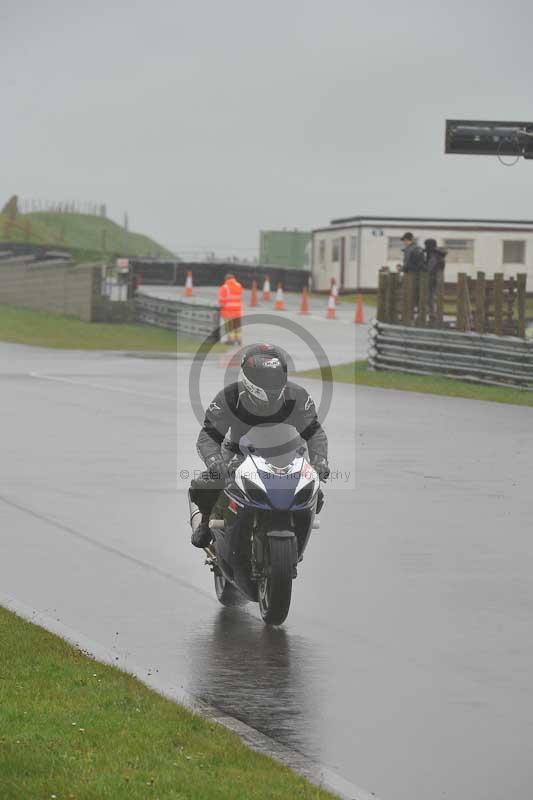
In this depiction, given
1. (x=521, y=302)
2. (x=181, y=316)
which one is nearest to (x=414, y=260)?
(x=521, y=302)

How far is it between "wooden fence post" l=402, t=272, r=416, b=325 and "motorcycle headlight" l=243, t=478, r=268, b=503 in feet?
84.1

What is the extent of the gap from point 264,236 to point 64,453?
68420mm

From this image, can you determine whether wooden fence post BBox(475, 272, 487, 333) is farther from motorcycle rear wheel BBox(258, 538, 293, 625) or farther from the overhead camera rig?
motorcycle rear wheel BBox(258, 538, 293, 625)

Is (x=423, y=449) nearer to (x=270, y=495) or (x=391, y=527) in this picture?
(x=391, y=527)

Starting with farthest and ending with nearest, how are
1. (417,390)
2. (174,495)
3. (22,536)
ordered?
(417,390)
(174,495)
(22,536)

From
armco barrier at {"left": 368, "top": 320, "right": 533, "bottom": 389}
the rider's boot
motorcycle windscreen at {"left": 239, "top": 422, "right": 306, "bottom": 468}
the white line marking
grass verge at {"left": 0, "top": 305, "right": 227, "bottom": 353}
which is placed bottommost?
grass verge at {"left": 0, "top": 305, "right": 227, "bottom": 353}

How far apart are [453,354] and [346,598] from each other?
2226cm

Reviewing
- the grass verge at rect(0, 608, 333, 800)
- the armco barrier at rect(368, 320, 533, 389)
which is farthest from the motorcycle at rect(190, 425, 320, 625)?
the armco barrier at rect(368, 320, 533, 389)

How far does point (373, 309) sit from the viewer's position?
6100cm

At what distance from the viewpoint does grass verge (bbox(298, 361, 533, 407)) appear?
28789 mm

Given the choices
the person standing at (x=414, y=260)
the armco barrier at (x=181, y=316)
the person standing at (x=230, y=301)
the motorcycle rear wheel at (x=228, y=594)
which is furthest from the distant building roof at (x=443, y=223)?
the motorcycle rear wheel at (x=228, y=594)

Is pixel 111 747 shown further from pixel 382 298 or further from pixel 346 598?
pixel 382 298

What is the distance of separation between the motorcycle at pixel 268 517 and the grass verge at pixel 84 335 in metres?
34.0

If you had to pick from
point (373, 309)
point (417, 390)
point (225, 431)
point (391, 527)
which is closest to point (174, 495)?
point (391, 527)
